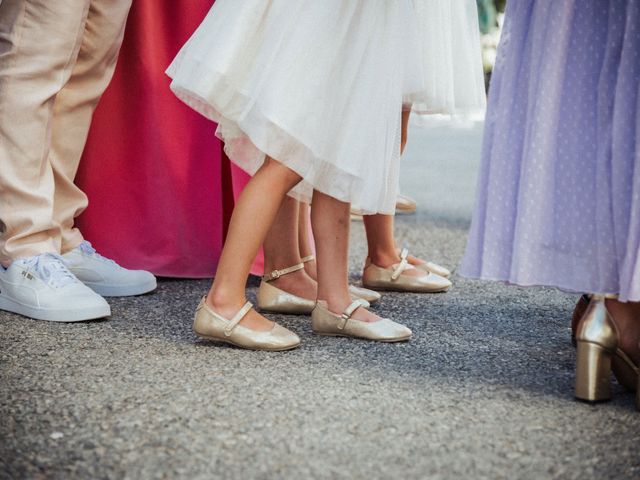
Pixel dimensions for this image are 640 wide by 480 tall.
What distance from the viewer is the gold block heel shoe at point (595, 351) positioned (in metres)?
1.31

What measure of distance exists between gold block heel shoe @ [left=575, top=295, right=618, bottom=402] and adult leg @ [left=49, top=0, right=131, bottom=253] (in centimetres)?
120

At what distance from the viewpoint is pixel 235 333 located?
1.57m

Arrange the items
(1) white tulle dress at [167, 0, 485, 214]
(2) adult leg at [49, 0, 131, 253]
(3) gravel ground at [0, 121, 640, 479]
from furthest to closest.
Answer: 1. (2) adult leg at [49, 0, 131, 253]
2. (1) white tulle dress at [167, 0, 485, 214]
3. (3) gravel ground at [0, 121, 640, 479]

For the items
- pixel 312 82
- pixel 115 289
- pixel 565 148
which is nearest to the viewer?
pixel 565 148

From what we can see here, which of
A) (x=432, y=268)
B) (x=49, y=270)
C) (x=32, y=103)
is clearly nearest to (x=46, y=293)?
(x=49, y=270)

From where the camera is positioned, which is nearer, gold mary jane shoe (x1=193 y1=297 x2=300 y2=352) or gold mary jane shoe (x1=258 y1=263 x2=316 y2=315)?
gold mary jane shoe (x1=193 y1=297 x2=300 y2=352)

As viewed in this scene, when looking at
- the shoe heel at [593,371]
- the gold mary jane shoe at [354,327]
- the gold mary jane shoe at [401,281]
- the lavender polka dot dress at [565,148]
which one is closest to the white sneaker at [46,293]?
the gold mary jane shoe at [354,327]

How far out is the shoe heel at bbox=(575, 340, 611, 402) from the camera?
1.31 m

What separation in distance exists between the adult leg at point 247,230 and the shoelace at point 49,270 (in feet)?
1.31

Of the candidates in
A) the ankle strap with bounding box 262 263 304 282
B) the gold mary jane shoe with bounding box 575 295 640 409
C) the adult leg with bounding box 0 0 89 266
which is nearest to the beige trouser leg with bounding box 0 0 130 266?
the adult leg with bounding box 0 0 89 266

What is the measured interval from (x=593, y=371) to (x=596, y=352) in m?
0.03

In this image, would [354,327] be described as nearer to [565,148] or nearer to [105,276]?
[565,148]

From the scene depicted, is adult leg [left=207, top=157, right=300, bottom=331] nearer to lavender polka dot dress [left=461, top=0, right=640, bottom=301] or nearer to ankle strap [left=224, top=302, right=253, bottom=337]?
ankle strap [left=224, top=302, right=253, bottom=337]

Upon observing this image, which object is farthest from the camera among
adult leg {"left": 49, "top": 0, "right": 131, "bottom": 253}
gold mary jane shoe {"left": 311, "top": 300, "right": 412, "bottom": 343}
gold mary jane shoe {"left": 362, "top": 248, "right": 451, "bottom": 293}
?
gold mary jane shoe {"left": 362, "top": 248, "right": 451, "bottom": 293}
